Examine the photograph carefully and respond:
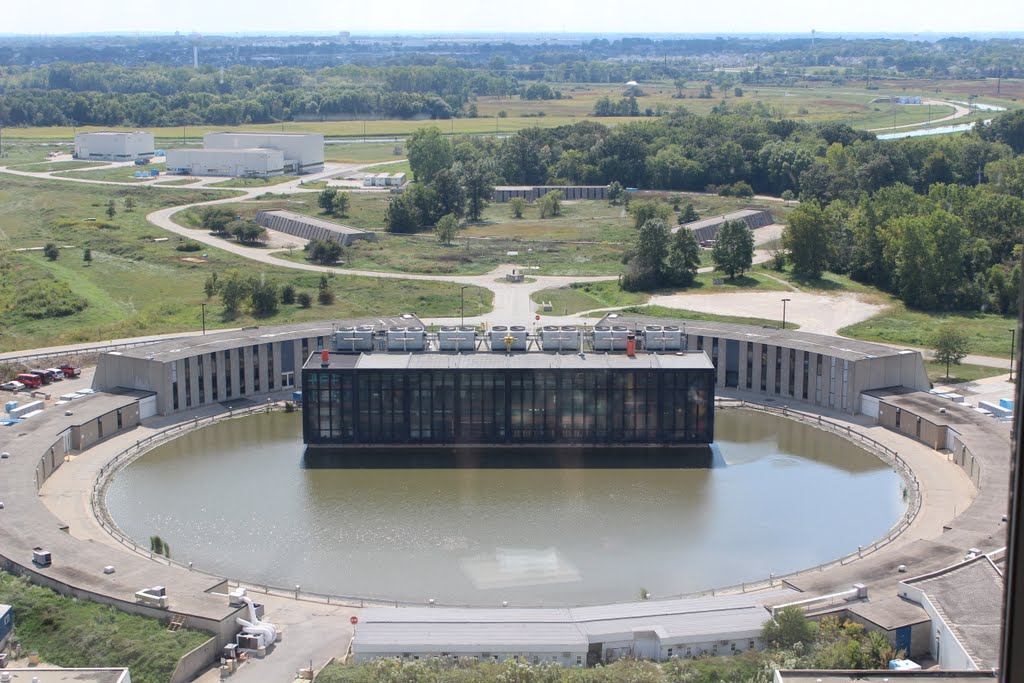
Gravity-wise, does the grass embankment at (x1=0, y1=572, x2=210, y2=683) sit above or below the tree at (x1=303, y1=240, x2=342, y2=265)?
below

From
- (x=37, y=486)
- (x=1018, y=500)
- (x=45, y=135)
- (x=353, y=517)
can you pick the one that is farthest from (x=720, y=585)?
(x=45, y=135)

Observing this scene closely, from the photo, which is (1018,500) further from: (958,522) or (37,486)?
(37,486)

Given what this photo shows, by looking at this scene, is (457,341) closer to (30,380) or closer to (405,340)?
(405,340)

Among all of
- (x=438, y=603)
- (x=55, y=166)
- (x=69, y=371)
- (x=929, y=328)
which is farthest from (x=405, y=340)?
(x=55, y=166)

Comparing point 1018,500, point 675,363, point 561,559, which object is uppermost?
point 1018,500

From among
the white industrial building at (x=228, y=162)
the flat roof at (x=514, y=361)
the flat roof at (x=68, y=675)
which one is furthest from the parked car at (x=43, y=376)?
the white industrial building at (x=228, y=162)

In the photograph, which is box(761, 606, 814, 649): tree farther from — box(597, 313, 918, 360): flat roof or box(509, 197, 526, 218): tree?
box(509, 197, 526, 218): tree

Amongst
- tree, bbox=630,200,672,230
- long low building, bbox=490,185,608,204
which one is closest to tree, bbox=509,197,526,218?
long low building, bbox=490,185,608,204
